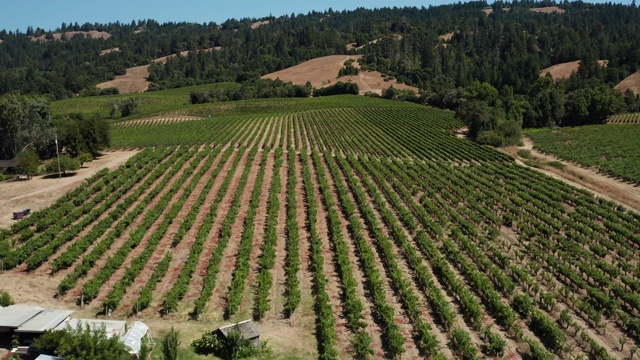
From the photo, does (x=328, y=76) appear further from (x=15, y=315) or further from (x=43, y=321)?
(x=43, y=321)

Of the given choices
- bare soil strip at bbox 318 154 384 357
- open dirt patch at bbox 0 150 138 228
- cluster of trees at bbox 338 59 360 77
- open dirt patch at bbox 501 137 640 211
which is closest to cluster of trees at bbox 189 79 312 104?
cluster of trees at bbox 338 59 360 77

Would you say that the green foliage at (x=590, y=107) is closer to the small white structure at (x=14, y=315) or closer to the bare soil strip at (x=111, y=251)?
the bare soil strip at (x=111, y=251)

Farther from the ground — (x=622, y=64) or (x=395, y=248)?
(x=622, y=64)

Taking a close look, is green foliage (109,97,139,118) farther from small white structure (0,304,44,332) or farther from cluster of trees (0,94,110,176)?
small white structure (0,304,44,332)

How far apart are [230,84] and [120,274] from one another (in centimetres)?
15459

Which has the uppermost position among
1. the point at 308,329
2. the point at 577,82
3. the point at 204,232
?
the point at 577,82

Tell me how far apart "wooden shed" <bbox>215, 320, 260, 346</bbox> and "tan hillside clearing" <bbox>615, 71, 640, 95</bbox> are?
474 ft

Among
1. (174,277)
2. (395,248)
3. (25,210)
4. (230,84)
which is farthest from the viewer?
(230,84)

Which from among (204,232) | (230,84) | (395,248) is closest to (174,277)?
(204,232)

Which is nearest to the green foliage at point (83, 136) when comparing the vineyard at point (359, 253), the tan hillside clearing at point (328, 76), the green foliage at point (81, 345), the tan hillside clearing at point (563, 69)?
the vineyard at point (359, 253)

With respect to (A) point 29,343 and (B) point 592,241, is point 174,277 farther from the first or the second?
(B) point 592,241

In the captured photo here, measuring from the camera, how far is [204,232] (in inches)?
1438

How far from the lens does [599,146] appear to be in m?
74.6

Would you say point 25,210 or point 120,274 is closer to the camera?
point 120,274
